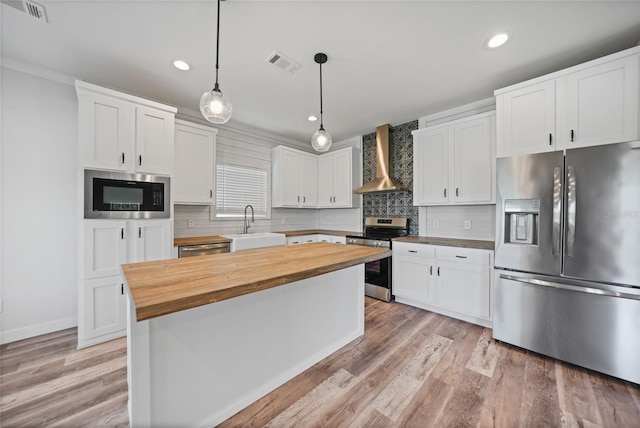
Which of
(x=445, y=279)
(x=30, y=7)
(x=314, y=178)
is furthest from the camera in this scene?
(x=314, y=178)

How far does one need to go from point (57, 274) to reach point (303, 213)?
357 cm

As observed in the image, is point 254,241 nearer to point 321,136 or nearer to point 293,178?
point 293,178

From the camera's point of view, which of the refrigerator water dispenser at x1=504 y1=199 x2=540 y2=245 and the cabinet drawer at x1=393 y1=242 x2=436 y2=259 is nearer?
the refrigerator water dispenser at x1=504 y1=199 x2=540 y2=245

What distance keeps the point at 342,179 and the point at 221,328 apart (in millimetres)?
3474

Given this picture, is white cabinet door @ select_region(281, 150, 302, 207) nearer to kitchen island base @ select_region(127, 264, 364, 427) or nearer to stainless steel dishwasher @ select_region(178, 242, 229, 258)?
stainless steel dishwasher @ select_region(178, 242, 229, 258)

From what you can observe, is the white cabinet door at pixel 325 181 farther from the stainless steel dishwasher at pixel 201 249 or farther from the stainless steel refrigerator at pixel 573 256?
the stainless steel refrigerator at pixel 573 256

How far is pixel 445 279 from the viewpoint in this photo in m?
2.95

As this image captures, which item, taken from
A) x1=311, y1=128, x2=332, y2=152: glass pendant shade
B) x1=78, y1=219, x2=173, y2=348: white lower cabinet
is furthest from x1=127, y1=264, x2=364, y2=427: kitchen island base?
x1=78, y1=219, x2=173, y2=348: white lower cabinet

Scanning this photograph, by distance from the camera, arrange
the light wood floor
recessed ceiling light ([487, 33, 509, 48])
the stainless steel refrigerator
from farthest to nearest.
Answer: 1. recessed ceiling light ([487, 33, 509, 48])
2. the stainless steel refrigerator
3. the light wood floor

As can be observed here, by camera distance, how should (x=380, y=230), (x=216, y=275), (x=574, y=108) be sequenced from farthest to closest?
(x=380, y=230), (x=574, y=108), (x=216, y=275)

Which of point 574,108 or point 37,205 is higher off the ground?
point 574,108

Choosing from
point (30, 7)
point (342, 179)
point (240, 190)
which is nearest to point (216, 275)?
point (30, 7)

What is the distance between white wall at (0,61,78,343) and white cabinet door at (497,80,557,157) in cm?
457

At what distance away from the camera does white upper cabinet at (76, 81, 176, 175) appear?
2287mm
